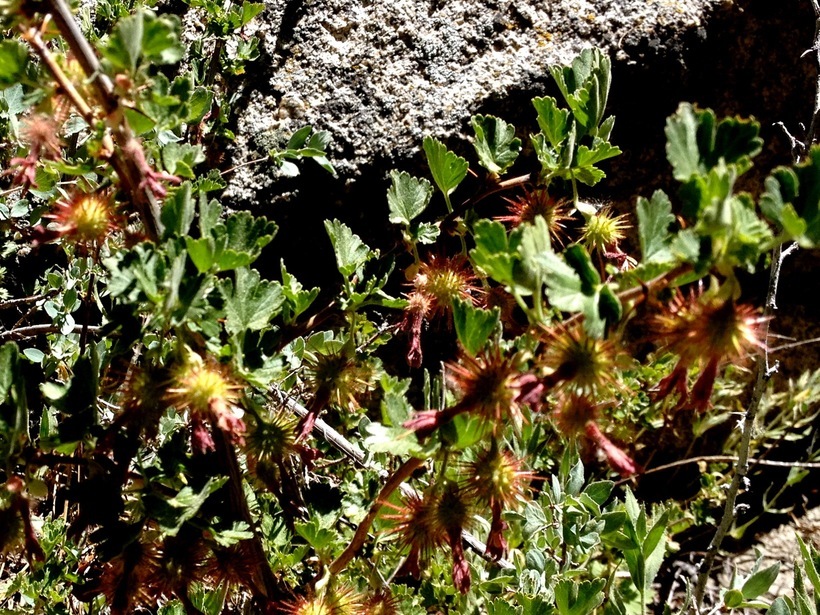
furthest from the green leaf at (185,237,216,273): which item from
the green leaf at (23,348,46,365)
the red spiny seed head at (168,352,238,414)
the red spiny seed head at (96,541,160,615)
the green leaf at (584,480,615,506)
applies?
the green leaf at (584,480,615,506)

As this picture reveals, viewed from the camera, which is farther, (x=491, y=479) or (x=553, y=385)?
(x=491, y=479)

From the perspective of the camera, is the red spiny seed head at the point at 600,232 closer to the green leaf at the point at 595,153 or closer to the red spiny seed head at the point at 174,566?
the green leaf at the point at 595,153

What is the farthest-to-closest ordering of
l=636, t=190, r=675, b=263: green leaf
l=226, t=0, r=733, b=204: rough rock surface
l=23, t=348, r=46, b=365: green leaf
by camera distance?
1. l=226, t=0, r=733, b=204: rough rock surface
2. l=23, t=348, r=46, b=365: green leaf
3. l=636, t=190, r=675, b=263: green leaf

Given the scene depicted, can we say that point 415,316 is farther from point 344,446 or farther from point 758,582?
point 758,582

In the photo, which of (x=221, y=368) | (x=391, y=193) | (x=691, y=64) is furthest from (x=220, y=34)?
(x=691, y=64)

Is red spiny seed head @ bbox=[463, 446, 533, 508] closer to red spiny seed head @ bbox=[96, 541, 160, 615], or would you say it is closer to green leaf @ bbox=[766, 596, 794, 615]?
red spiny seed head @ bbox=[96, 541, 160, 615]

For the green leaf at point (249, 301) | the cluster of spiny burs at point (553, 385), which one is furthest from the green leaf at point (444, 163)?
the green leaf at point (249, 301)

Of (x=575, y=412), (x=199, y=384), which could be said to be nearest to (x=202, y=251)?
(x=199, y=384)
